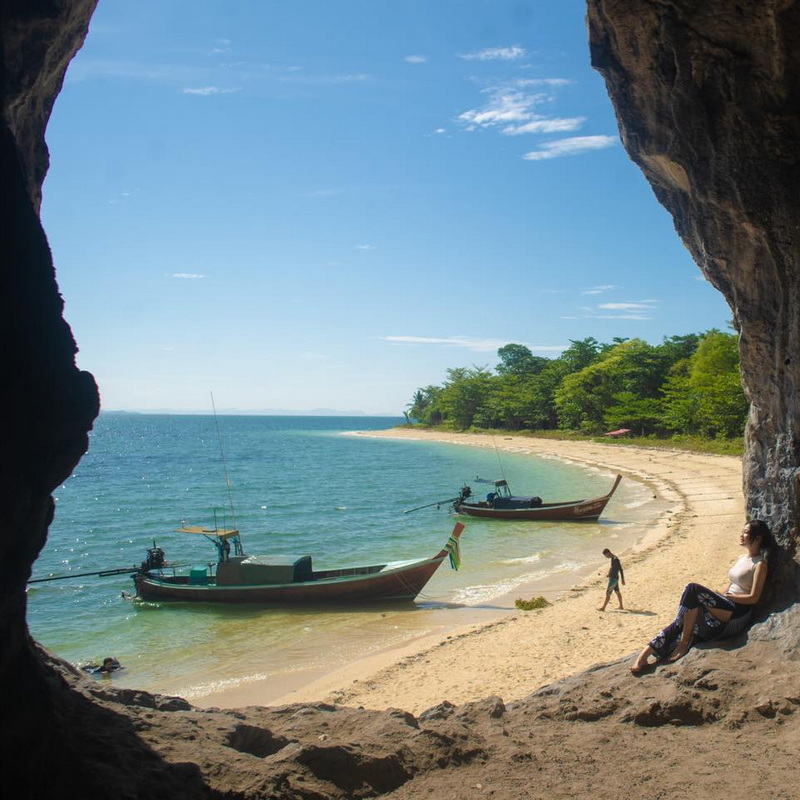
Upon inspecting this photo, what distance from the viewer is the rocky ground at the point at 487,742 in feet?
15.4

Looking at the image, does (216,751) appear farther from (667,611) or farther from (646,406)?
(646,406)

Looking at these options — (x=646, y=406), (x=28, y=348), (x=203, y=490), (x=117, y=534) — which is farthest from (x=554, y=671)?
(x=646, y=406)

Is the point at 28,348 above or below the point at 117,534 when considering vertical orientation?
above

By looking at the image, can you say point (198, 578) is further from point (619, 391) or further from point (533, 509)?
point (619, 391)

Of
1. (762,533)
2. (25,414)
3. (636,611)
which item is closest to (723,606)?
(762,533)

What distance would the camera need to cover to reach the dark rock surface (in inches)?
169

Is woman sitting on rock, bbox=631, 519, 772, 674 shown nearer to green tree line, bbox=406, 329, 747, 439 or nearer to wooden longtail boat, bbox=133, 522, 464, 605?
wooden longtail boat, bbox=133, 522, 464, 605

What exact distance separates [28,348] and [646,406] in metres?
61.0

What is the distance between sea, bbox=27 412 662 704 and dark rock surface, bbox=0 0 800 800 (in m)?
7.49

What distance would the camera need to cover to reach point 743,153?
19.6 feet

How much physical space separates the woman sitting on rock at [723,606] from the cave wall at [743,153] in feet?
0.63

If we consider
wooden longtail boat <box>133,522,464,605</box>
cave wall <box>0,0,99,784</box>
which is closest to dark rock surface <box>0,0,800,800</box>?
cave wall <box>0,0,99,784</box>

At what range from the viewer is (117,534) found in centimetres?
3009

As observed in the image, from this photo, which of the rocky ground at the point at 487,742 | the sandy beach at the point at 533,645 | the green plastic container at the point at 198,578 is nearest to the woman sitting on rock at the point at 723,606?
the rocky ground at the point at 487,742
